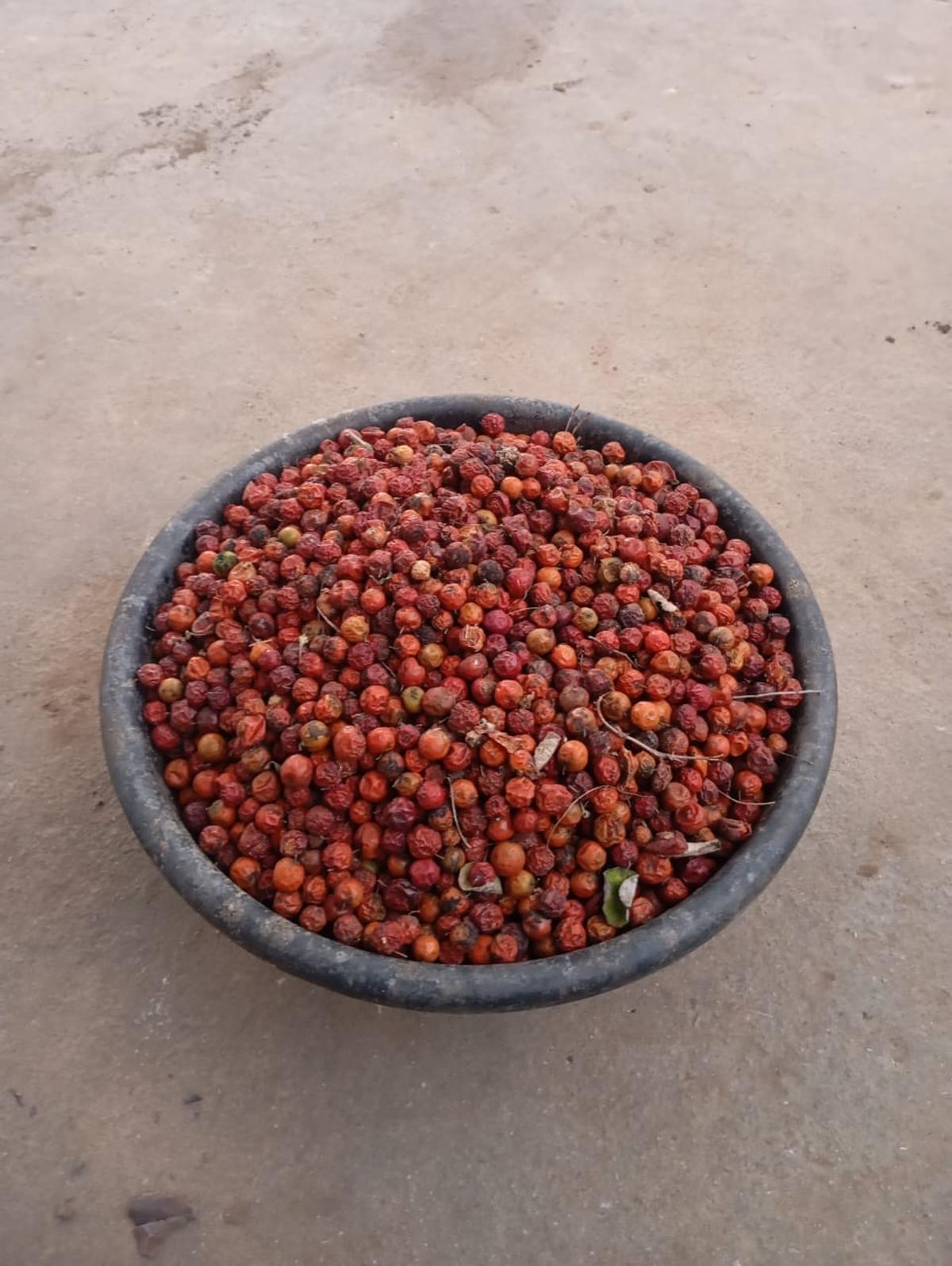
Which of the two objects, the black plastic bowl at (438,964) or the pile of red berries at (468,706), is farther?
the pile of red berries at (468,706)

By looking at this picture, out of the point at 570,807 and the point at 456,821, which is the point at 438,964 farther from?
the point at 570,807

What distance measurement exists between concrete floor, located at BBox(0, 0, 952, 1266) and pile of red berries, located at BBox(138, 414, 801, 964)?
32.3 inches

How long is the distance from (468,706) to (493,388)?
2.73 meters

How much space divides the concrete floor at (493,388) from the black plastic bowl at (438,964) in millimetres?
845

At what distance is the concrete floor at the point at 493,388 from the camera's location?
255 centimetres

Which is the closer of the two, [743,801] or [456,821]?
[456,821]

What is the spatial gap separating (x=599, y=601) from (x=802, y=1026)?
1.52m

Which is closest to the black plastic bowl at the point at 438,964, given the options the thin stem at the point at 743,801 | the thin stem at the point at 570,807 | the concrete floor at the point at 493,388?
the thin stem at the point at 743,801

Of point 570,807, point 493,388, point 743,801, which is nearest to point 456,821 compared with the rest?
point 570,807

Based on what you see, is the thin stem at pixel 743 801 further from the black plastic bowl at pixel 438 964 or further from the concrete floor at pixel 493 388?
the concrete floor at pixel 493 388

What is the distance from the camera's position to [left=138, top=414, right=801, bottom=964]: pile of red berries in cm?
219

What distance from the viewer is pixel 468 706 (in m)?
2.23

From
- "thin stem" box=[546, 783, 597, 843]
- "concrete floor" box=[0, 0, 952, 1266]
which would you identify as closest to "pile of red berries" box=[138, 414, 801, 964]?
"thin stem" box=[546, 783, 597, 843]

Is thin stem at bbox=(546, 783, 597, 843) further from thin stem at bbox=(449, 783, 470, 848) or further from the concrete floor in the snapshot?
the concrete floor
